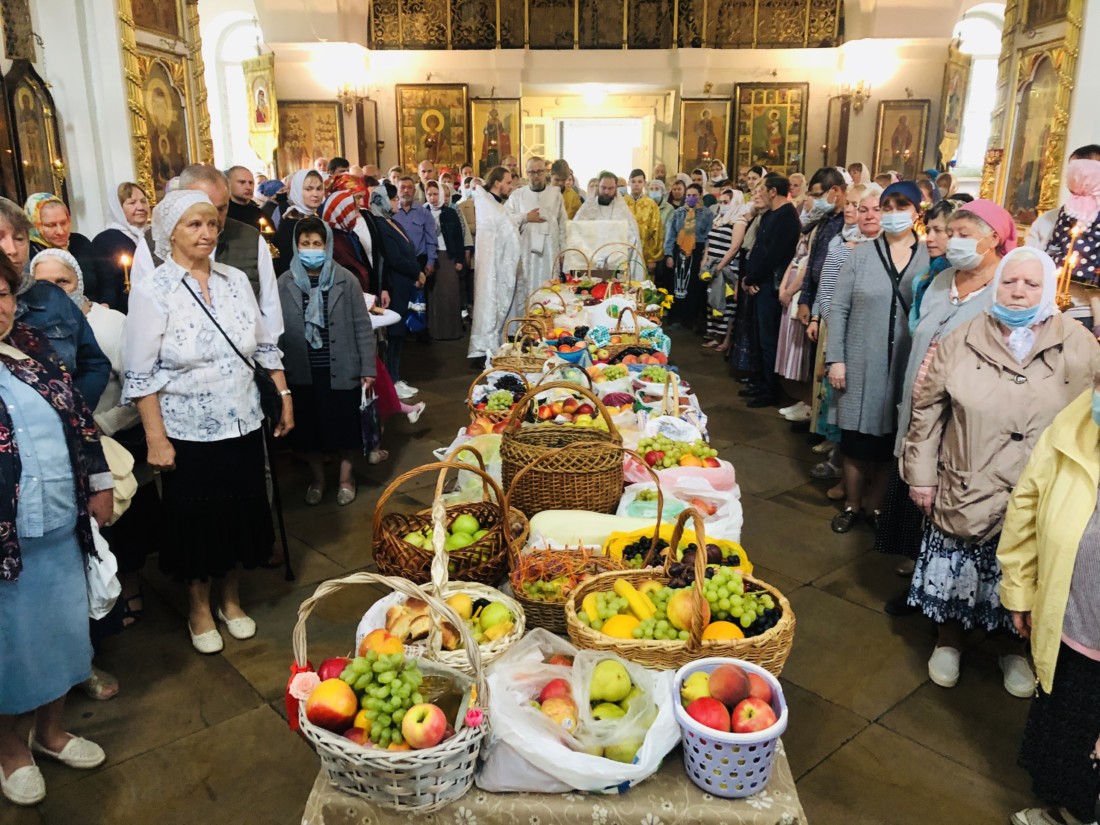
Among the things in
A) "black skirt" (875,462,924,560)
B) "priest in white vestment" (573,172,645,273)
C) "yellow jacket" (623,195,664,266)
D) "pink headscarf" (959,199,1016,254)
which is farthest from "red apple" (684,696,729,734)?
"yellow jacket" (623,195,664,266)

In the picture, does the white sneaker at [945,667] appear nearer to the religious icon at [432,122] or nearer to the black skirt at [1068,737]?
the black skirt at [1068,737]

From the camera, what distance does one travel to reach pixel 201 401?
123 inches

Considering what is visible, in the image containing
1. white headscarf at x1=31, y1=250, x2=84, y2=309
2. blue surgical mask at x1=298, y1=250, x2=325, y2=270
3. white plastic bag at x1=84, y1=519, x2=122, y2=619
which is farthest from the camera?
blue surgical mask at x1=298, y1=250, x2=325, y2=270

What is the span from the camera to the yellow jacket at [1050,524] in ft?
6.83

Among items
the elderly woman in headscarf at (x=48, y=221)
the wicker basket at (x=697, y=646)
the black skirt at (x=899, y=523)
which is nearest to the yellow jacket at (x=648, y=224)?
the black skirt at (x=899, y=523)

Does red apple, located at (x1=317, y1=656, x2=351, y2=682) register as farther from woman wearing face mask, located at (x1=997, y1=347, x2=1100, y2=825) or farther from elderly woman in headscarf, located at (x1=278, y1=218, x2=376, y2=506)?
elderly woman in headscarf, located at (x1=278, y1=218, x2=376, y2=506)

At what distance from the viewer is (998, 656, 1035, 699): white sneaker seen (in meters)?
3.08

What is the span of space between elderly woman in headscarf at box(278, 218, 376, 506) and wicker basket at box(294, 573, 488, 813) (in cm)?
319

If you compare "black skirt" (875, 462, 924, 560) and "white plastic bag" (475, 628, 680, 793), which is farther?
"black skirt" (875, 462, 924, 560)

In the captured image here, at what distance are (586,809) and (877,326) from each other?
324 cm

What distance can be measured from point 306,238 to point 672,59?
44.6ft

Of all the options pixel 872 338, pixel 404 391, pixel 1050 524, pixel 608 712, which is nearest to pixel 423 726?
pixel 608 712

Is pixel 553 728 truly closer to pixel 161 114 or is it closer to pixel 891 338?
pixel 891 338

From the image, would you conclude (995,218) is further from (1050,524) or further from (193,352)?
(193,352)
